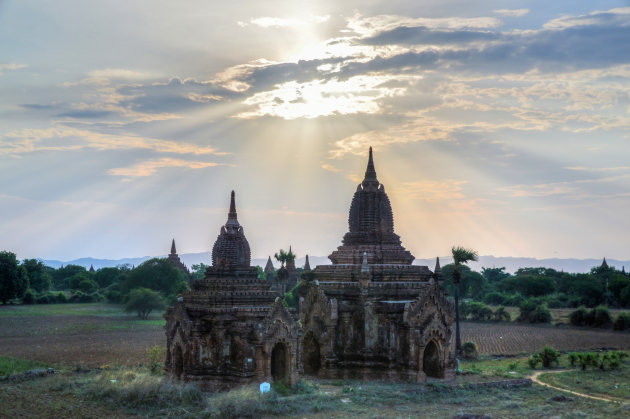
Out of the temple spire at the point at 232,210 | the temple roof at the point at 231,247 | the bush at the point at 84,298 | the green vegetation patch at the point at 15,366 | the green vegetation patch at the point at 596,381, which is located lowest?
the green vegetation patch at the point at 596,381

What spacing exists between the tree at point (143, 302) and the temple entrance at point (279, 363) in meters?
48.1

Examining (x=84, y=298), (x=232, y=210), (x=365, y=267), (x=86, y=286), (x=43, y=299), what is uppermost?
(x=232, y=210)

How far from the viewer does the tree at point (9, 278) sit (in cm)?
8062

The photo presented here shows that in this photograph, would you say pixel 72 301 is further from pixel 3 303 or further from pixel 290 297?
pixel 290 297

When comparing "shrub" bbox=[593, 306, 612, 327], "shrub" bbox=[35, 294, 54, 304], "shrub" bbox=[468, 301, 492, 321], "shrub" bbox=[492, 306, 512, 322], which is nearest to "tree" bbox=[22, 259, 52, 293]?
"shrub" bbox=[35, 294, 54, 304]

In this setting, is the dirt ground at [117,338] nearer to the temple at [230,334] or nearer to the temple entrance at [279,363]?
the temple at [230,334]

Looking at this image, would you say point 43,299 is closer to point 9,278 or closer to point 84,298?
point 9,278

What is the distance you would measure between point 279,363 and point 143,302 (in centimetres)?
4848

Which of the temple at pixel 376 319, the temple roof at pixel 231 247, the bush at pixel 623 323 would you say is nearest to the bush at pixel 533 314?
the bush at pixel 623 323

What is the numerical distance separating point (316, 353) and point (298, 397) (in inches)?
271

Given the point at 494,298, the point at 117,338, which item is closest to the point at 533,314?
the point at 494,298

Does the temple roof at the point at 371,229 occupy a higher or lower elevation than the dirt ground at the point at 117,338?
higher

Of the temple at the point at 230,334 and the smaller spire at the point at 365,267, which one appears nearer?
the temple at the point at 230,334

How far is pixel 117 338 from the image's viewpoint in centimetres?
5091
